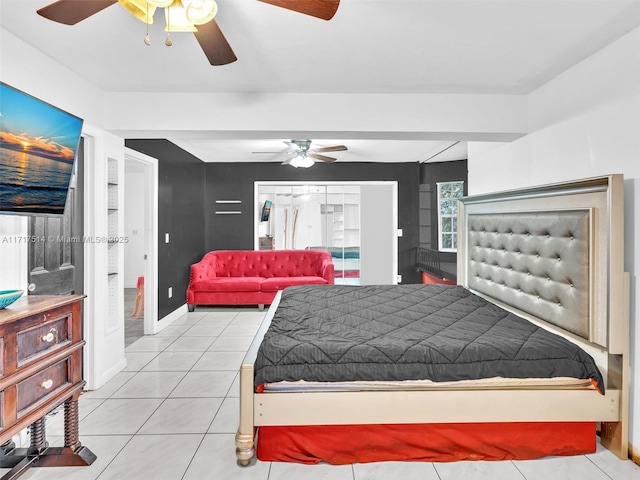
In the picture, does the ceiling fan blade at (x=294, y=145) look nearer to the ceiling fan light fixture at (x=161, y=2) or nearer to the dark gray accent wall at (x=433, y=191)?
the dark gray accent wall at (x=433, y=191)

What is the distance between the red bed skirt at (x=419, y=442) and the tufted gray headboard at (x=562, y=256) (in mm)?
598

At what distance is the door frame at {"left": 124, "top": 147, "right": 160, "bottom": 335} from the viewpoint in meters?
→ 4.39

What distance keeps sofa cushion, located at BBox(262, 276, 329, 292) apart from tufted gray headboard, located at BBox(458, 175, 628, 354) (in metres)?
2.75

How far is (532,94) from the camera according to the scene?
2.92 meters

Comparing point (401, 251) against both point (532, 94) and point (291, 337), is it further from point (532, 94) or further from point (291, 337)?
point (291, 337)

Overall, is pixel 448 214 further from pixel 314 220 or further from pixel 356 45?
pixel 356 45

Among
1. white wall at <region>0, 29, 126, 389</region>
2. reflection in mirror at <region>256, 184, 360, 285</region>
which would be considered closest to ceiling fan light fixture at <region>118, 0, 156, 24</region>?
white wall at <region>0, 29, 126, 389</region>

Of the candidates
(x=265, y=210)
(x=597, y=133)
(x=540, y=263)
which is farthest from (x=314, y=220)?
(x=597, y=133)

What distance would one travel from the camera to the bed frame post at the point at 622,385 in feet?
6.35

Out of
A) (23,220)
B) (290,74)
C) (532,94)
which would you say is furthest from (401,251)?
(23,220)

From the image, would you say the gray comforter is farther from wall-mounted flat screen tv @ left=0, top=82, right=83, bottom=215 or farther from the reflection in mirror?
the reflection in mirror

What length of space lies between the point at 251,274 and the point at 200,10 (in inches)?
195

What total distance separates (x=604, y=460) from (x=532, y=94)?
252cm

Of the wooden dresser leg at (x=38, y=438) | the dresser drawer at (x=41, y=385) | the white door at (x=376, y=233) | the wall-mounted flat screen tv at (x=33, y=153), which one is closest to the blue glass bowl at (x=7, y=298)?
the dresser drawer at (x=41, y=385)
